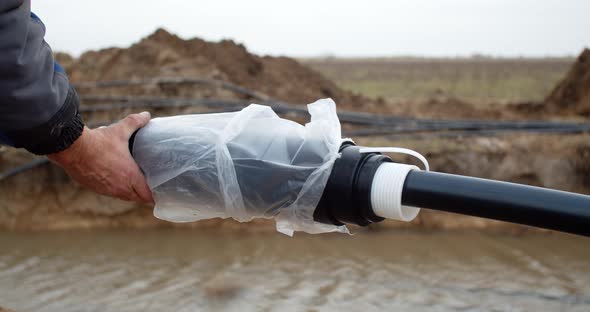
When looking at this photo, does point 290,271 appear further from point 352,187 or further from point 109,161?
point 352,187

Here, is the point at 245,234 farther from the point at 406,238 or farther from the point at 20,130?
the point at 20,130

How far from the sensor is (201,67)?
8.51 meters

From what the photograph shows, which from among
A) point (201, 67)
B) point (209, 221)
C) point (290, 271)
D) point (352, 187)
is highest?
point (352, 187)

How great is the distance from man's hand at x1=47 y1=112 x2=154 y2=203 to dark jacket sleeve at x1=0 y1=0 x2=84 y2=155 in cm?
9

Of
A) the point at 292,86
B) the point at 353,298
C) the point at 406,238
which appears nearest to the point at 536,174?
the point at 406,238

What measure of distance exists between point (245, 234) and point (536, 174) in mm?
3206

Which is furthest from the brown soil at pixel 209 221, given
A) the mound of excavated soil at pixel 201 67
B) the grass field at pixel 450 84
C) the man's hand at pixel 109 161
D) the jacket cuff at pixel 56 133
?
the grass field at pixel 450 84

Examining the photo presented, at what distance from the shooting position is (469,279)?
5.03 metres

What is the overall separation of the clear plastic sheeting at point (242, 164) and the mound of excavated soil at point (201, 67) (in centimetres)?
701

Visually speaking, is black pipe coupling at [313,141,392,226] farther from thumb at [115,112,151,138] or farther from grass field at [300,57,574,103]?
grass field at [300,57,574,103]

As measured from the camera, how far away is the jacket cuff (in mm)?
1129

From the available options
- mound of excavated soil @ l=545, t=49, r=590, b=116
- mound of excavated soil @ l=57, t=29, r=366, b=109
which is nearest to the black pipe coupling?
mound of excavated soil @ l=57, t=29, r=366, b=109

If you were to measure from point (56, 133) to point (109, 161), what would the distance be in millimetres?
187

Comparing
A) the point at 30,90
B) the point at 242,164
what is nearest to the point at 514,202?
the point at 242,164
